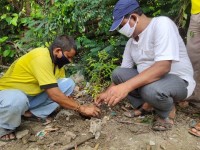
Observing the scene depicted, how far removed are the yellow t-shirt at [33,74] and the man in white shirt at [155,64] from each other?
1.99 feet

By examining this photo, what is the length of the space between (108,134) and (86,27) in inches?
95.9

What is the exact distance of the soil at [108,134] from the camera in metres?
3.13

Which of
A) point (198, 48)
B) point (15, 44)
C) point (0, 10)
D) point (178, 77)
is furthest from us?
point (0, 10)

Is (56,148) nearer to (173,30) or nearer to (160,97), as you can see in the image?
(160,97)

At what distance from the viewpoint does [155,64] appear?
10.0 ft

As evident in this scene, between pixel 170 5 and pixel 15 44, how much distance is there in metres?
3.21

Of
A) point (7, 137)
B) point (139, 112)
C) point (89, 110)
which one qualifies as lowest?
point (7, 137)

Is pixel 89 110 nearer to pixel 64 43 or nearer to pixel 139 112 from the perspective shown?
pixel 139 112

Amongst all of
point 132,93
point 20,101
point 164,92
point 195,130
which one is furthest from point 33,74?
point 195,130

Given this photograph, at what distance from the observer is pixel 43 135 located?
3.42 metres

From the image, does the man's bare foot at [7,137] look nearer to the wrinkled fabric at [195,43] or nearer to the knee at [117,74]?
the knee at [117,74]

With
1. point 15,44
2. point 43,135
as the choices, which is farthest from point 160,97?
point 15,44

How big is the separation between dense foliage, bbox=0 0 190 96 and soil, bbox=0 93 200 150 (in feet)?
2.95

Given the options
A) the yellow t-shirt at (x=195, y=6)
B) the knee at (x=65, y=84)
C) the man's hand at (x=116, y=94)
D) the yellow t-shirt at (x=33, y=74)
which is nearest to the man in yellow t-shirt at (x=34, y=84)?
the yellow t-shirt at (x=33, y=74)
